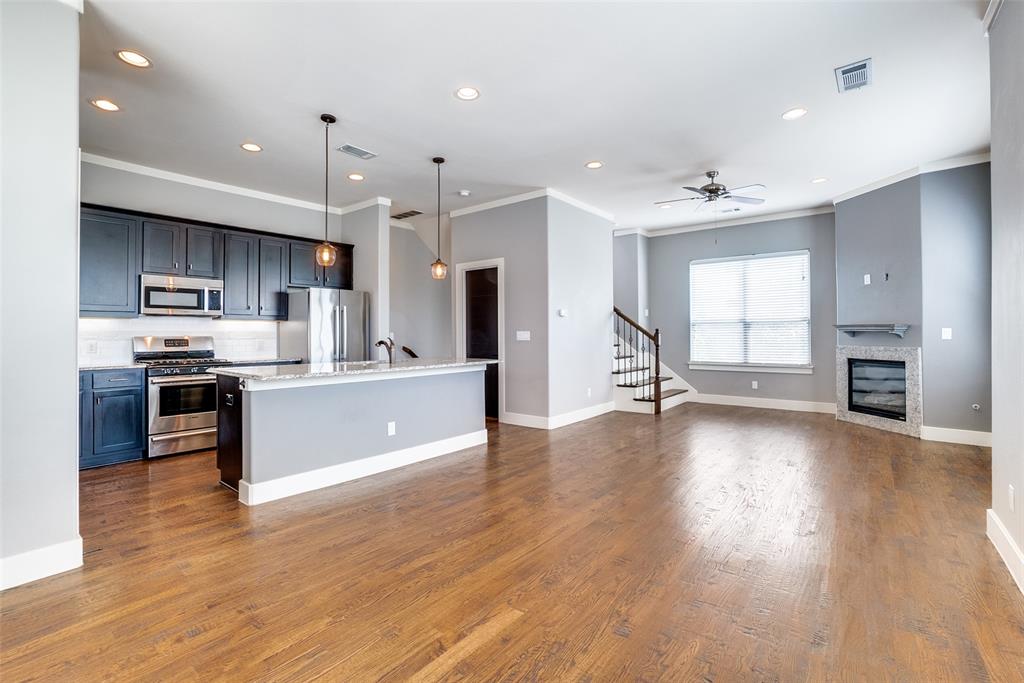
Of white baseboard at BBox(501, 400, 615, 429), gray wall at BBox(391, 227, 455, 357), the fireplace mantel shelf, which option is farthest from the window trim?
gray wall at BBox(391, 227, 455, 357)

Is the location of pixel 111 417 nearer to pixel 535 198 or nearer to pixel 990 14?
pixel 535 198

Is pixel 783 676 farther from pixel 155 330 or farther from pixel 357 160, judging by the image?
pixel 155 330

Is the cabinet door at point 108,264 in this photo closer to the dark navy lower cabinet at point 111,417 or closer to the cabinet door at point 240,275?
the dark navy lower cabinet at point 111,417

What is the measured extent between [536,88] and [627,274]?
570 centimetres

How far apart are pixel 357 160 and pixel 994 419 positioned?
5.46 meters

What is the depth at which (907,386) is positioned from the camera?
564cm

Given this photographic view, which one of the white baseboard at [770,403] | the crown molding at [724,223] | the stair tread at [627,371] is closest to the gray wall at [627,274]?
the crown molding at [724,223]

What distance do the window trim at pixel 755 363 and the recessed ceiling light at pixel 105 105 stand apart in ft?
25.9

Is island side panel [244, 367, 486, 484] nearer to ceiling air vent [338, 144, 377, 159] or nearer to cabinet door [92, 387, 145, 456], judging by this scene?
cabinet door [92, 387, 145, 456]

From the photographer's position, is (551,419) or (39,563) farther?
(551,419)

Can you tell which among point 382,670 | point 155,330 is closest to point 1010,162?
point 382,670

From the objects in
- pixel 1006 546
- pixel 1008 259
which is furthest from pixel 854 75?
pixel 1006 546

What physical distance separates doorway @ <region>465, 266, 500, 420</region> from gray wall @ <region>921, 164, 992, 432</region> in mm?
5059

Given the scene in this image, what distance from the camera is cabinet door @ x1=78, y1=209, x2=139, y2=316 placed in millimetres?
4539
